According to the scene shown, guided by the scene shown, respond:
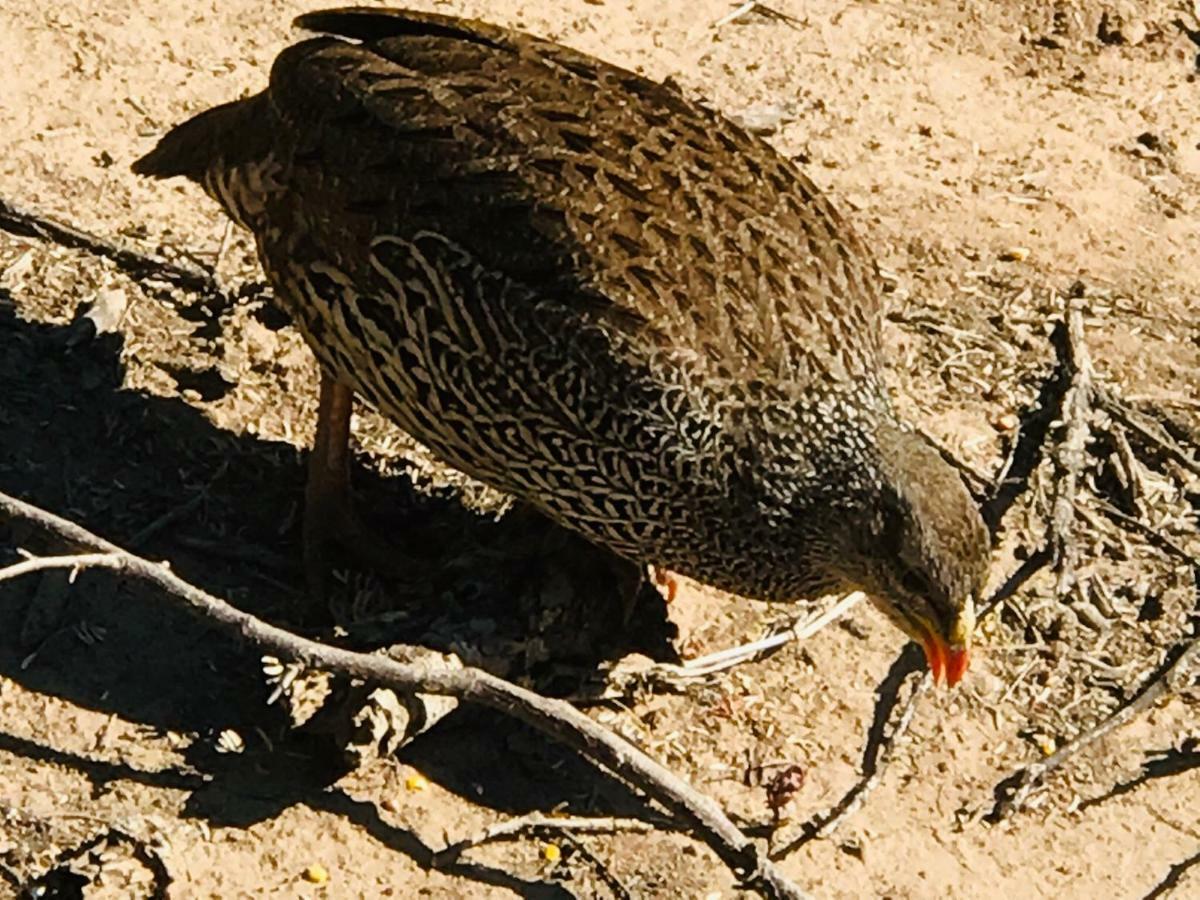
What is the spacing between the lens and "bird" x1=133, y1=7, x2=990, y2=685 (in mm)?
5625

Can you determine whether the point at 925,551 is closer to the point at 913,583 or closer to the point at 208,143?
the point at 913,583

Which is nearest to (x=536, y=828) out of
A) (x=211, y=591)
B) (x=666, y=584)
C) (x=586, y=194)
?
(x=666, y=584)

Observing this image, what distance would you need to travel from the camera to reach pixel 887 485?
571cm

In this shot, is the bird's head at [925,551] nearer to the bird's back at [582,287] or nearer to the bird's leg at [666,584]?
the bird's back at [582,287]

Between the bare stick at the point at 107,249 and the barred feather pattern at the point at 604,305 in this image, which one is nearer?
the barred feather pattern at the point at 604,305

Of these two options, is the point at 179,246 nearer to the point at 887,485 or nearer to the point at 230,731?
the point at 230,731

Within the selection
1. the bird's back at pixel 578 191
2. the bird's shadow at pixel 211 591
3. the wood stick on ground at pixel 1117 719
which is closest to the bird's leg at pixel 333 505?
the bird's shadow at pixel 211 591

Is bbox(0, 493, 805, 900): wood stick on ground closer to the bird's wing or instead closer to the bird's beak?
the bird's beak

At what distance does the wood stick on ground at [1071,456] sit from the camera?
22.3 ft

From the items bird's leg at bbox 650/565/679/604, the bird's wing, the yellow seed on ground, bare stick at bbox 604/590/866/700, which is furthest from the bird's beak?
the yellow seed on ground

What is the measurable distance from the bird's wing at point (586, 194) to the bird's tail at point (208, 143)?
8.4 inches

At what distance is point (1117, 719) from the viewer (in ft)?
21.0

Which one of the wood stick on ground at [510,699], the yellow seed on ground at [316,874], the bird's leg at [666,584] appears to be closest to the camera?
the wood stick on ground at [510,699]

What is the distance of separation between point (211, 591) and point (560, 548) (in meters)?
1.01
